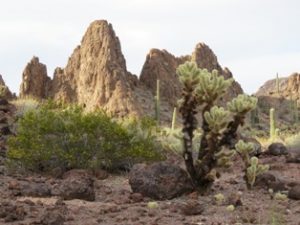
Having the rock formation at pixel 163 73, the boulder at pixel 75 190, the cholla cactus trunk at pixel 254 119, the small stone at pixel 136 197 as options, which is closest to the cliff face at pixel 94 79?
the rock formation at pixel 163 73

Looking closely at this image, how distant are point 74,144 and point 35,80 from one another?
2167 cm

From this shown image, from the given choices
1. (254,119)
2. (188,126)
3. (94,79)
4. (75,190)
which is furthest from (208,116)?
(254,119)

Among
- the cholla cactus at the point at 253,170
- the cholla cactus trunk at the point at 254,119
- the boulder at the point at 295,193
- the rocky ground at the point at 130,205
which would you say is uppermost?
the cholla cactus trunk at the point at 254,119

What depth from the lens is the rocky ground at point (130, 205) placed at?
8.21 m

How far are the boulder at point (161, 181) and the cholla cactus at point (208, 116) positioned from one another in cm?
20

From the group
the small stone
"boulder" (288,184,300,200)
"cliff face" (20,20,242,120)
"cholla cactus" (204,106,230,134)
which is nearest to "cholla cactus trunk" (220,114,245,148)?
"cholla cactus" (204,106,230,134)

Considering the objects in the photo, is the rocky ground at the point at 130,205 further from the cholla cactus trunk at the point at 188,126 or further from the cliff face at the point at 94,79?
the cliff face at the point at 94,79

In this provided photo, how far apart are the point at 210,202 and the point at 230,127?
1225 mm

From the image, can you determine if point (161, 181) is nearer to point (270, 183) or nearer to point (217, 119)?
point (217, 119)

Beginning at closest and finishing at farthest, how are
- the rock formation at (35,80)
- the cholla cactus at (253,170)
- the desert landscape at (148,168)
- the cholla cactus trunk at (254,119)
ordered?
the desert landscape at (148,168) → the cholla cactus at (253,170) → the rock formation at (35,80) → the cholla cactus trunk at (254,119)

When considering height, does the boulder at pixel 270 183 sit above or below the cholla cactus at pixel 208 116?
below

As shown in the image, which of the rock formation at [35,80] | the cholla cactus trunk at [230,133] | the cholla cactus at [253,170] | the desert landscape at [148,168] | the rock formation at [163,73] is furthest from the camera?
the rock formation at [163,73]

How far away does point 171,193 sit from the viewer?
1009 centimetres

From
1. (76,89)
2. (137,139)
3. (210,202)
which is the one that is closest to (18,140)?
(137,139)
